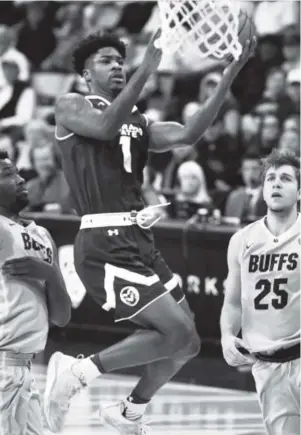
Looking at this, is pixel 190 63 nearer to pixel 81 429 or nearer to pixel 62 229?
pixel 62 229

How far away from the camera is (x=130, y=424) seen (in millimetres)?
5754

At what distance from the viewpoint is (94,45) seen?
580 centimetres

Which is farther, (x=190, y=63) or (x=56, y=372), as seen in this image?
(x=190, y=63)

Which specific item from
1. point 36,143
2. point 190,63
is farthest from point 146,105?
point 36,143

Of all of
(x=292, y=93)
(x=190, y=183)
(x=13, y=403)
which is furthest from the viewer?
(x=292, y=93)

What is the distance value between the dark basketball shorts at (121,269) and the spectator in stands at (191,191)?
347 cm

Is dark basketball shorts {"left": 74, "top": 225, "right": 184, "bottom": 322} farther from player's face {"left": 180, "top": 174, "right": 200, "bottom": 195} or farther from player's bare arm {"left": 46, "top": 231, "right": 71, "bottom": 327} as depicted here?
player's face {"left": 180, "top": 174, "right": 200, "bottom": 195}

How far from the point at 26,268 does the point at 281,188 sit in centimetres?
116

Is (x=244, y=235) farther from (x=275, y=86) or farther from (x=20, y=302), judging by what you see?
(x=275, y=86)

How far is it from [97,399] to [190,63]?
492 cm

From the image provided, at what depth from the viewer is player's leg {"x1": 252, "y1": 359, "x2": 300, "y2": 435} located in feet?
15.6

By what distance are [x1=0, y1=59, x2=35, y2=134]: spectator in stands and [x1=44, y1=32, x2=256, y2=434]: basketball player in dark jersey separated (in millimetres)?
6281

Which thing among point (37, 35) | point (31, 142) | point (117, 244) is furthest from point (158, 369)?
point (37, 35)

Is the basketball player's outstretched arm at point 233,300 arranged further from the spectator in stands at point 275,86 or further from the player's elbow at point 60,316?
the spectator in stands at point 275,86
